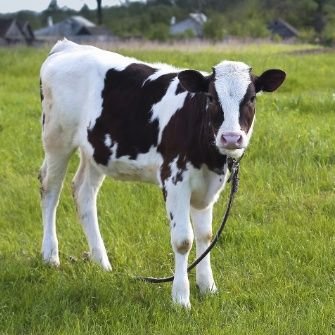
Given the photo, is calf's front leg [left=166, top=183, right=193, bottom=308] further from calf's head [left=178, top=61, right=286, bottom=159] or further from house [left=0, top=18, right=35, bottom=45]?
house [left=0, top=18, right=35, bottom=45]

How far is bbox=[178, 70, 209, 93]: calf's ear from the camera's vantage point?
3.92 m

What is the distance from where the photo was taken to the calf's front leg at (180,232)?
4.20 m

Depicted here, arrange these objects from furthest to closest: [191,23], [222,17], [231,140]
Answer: [191,23], [222,17], [231,140]

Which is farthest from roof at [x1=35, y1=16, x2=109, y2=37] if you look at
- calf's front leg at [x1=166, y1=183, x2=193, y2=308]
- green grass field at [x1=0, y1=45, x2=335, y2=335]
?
calf's front leg at [x1=166, y1=183, x2=193, y2=308]

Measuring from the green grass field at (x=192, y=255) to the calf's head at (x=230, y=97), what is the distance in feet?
3.36

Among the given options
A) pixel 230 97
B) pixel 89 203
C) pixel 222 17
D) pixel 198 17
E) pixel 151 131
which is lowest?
pixel 198 17

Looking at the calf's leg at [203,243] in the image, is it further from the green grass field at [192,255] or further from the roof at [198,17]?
the roof at [198,17]

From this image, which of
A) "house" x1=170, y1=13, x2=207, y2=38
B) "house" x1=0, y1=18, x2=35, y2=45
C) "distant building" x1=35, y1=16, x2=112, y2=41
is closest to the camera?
"house" x1=0, y1=18, x2=35, y2=45

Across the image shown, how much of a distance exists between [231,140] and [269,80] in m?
0.71

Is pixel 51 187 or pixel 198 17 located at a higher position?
pixel 51 187

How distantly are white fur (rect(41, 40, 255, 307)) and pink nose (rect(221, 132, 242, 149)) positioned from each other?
10 cm

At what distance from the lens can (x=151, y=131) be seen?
4512 mm

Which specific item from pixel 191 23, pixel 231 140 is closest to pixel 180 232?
pixel 231 140

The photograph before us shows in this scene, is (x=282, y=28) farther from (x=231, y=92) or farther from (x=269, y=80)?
(x=231, y=92)
